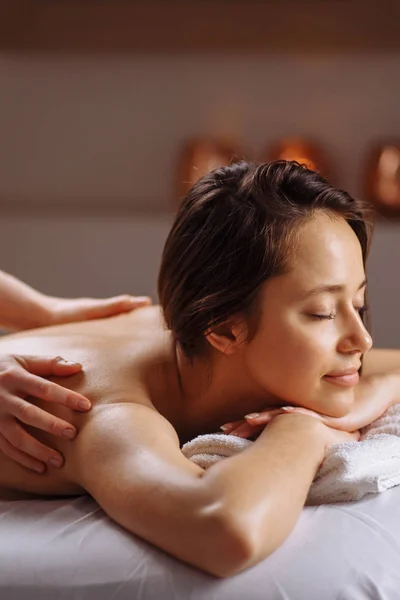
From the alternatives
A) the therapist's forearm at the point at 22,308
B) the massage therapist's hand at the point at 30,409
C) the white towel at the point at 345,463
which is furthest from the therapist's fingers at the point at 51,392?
the therapist's forearm at the point at 22,308

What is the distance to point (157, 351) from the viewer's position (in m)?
1.39

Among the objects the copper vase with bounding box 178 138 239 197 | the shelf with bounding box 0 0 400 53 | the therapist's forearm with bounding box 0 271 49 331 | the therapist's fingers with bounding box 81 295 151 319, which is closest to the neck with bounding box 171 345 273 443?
the therapist's fingers with bounding box 81 295 151 319

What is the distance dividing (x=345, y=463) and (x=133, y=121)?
2153 mm

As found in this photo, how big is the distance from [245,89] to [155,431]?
2.07 meters

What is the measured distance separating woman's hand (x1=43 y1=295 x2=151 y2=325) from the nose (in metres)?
0.55

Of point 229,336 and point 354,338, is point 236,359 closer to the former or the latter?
point 229,336

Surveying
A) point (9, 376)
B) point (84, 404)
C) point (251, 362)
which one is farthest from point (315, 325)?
point (9, 376)

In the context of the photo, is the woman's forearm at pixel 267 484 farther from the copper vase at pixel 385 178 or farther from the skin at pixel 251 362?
the copper vase at pixel 385 178

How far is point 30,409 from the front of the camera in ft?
4.09

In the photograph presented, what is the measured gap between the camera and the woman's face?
123 centimetres

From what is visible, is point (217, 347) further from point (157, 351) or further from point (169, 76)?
point (169, 76)

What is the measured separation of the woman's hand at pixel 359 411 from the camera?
127cm

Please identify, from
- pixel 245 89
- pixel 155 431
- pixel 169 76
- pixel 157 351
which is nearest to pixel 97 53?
pixel 169 76

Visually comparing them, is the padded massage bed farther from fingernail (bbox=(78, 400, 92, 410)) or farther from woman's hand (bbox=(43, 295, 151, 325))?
woman's hand (bbox=(43, 295, 151, 325))
